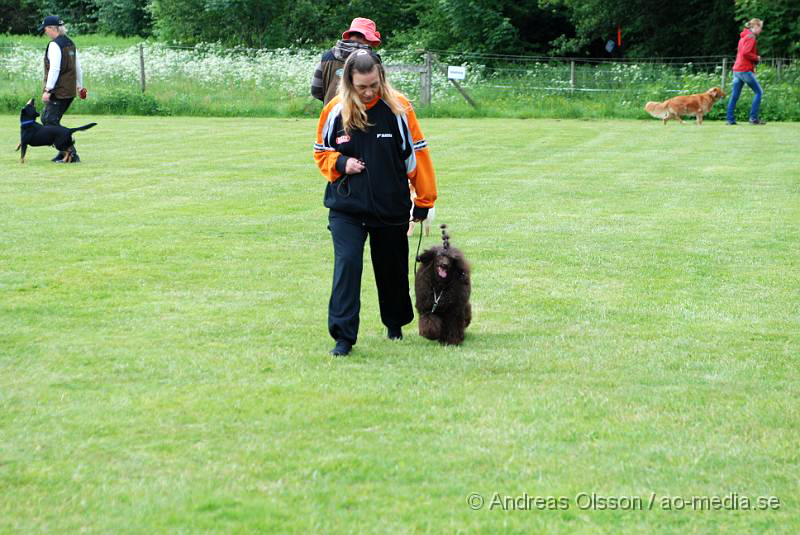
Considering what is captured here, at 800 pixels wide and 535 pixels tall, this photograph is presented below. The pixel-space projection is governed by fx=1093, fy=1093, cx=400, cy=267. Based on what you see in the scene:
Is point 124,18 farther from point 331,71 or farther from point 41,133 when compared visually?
point 331,71


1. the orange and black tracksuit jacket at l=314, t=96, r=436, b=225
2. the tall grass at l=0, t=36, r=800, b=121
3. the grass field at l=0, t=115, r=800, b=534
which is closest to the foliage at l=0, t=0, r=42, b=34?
the tall grass at l=0, t=36, r=800, b=121

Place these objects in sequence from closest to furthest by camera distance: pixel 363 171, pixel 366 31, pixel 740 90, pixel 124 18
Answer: pixel 363 171 < pixel 366 31 < pixel 740 90 < pixel 124 18

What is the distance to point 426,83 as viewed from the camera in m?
27.8

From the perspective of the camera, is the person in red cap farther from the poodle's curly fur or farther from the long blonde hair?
the poodle's curly fur

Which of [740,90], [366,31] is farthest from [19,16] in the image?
[366,31]

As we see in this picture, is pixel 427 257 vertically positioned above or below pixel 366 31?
below

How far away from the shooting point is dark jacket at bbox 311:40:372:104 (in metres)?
9.44

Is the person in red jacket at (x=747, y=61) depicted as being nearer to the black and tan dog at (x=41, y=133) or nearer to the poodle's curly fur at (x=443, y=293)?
the black and tan dog at (x=41, y=133)

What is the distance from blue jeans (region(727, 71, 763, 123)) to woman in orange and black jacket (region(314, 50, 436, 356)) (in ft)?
60.4

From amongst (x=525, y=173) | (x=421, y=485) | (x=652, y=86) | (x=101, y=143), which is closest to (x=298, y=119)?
(x=101, y=143)

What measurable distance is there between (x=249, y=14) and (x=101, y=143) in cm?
2954

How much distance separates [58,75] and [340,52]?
833cm

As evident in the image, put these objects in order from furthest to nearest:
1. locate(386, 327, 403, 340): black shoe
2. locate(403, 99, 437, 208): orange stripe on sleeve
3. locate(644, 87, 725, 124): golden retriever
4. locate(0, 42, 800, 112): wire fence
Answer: locate(0, 42, 800, 112): wire fence, locate(644, 87, 725, 124): golden retriever, locate(386, 327, 403, 340): black shoe, locate(403, 99, 437, 208): orange stripe on sleeve

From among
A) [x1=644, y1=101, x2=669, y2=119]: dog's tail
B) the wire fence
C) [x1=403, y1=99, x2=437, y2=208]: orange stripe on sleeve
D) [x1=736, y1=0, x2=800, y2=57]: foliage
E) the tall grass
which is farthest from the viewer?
[x1=736, y1=0, x2=800, y2=57]: foliage
